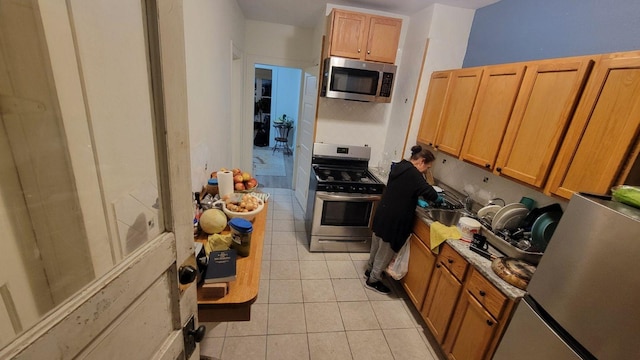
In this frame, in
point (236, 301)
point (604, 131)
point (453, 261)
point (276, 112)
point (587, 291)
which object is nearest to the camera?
point (587, 291)

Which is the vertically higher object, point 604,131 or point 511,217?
point 604,131

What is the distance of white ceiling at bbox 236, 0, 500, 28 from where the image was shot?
8.25 feet

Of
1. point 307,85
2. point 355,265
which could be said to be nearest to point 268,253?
point 355,265

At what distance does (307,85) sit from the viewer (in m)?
3.70

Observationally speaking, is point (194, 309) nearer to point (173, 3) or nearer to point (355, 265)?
point (173, 3)

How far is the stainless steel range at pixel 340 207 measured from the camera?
9.02ft

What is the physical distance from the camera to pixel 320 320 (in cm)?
208

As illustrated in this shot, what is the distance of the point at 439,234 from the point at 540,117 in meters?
0.97

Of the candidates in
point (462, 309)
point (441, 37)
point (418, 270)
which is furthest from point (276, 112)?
point (462, 309)

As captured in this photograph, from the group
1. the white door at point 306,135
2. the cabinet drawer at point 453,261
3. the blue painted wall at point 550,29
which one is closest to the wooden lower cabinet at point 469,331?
the cabinet drawer at point 453,261

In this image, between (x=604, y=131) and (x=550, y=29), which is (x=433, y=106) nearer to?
(x=550, y=29)

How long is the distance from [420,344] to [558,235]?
1.36m

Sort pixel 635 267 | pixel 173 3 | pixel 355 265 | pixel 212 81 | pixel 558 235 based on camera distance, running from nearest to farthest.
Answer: pixel 173 3
pixel 635 267
pixel 558 235
pixel 212 81
pixel 355 265

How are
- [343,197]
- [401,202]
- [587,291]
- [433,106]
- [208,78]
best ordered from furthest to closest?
[343,197] < [433,106] < [401,202] < [208,78] < [587,291]
